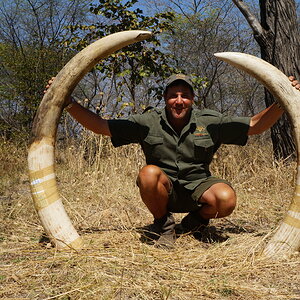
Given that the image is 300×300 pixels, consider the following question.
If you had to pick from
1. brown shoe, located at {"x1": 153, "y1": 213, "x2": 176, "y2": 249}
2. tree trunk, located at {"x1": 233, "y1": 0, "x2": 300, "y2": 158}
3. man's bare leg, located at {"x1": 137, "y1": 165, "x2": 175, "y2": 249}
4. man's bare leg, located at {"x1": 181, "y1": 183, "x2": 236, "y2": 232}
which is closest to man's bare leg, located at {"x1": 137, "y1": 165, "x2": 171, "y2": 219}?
man's bare leg, located at {"x1": 137, "y1": 165, "x2": 175, "y2": 249}

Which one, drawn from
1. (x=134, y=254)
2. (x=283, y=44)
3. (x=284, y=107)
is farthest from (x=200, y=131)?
(x=283, y=44)

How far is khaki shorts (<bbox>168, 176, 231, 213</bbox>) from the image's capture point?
2658 millimetres

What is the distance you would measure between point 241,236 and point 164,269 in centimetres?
93

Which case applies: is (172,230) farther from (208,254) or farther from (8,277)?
(8,277)

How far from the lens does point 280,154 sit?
465cm

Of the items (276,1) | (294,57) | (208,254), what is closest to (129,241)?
(208,254)

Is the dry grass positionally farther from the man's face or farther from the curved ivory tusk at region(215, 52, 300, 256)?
the man's face

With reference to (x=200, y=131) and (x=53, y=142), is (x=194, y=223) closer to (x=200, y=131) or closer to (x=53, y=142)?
(x=200, y=131)

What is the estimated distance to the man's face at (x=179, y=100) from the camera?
2.64 metres

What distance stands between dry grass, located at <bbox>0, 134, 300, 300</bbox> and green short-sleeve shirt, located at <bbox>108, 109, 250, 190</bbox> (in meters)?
0.54

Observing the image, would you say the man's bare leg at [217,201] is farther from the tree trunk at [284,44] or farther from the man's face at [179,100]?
the tree trunk at [284,44]

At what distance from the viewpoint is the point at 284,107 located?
8.02 ft

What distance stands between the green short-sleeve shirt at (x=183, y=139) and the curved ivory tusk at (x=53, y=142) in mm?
418

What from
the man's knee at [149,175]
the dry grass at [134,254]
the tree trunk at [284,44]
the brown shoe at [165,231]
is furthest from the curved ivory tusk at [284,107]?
the tree trunk at [284,44]
